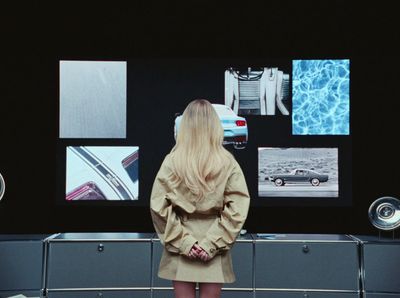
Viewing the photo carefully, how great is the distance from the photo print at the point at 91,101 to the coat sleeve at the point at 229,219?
204cm

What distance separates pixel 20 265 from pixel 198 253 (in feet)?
6.33

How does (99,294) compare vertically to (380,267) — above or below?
below

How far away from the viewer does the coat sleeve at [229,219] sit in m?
2.70

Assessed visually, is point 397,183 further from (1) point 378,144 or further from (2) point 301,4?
(2) point 301,4

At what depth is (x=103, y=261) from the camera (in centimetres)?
417

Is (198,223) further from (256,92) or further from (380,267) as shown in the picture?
(256,92)

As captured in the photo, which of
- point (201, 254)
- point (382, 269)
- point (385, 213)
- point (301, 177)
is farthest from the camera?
point (301, 177)

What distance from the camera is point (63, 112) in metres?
4.62

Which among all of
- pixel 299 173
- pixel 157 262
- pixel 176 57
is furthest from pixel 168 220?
pixel 176 57

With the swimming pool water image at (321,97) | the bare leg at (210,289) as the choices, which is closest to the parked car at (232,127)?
the swimming pool water image at (321,97)

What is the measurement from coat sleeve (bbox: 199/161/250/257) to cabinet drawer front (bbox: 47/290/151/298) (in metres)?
1.59

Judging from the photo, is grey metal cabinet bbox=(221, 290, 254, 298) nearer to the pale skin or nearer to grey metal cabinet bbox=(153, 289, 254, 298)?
A: grey metal cabinet bbox=(153, 289, 254, 298)

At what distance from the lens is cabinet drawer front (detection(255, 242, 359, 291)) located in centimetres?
414

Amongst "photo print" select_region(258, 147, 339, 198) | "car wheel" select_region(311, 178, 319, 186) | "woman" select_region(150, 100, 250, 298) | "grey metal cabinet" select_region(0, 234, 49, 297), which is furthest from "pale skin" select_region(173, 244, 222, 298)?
"car wheel" select_region(311, 178, 319, 186)
